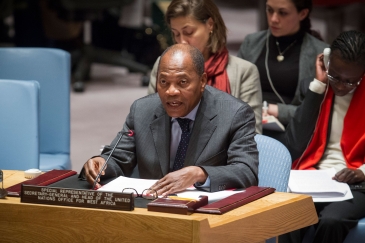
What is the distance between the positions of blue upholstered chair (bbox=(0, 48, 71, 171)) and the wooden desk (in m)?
1.79

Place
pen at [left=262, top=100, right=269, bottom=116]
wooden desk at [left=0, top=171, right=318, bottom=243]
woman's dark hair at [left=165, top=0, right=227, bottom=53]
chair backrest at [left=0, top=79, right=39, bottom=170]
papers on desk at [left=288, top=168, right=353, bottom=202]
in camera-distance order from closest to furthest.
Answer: wooden desk at [left=0, top=171, right=318, bottom=243]
papers on desk at [left=288, top=168, right=353, bottom=202]
chair backrest at [left=0, top=79, right=39, bottom=170]
woman's dark hair at [left=165, top=0, right=227, bottom=53]
pen at [left=262, top=100, right=269, bottom=116]

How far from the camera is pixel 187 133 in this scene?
306 centimetres

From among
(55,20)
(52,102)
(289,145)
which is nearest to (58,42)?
(55,20)

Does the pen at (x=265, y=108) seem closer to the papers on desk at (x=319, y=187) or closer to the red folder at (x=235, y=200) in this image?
the papers on desk at (x=319, y=187)

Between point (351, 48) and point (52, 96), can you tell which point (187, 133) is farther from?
point (52, 96)

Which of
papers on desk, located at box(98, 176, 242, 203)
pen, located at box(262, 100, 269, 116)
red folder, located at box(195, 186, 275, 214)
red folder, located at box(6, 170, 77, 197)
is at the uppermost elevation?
red folder, located at box(195, 186, 275, 214)

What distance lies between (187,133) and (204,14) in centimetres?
105

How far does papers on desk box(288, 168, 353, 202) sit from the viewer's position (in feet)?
11.1

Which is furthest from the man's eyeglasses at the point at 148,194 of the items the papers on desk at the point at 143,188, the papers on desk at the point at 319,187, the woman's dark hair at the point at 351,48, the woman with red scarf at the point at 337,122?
the woman's dark hair at the point at 351,48

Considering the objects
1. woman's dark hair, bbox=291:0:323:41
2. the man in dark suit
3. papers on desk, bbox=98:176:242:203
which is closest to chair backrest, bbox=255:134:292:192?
the man in dark suit

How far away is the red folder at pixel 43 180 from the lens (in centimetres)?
267

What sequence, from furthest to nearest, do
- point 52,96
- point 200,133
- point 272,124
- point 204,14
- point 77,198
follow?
point 52,96, point 272,124, point 204,14, point 200,133, point 77,198

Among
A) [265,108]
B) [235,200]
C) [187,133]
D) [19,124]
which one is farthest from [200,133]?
[265,108]

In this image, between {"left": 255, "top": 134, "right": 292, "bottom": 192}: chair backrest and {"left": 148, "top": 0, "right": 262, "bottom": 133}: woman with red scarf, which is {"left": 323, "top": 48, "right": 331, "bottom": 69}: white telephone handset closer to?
{"left": 148, "top": 0, "right": 262, "bottom": 133}: woman with red scarf
